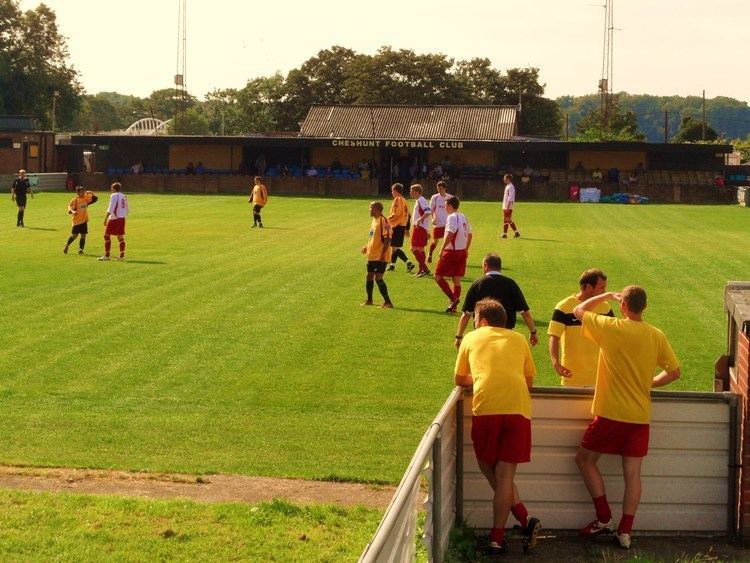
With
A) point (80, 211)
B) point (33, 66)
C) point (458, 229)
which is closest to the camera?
point (458, 229)

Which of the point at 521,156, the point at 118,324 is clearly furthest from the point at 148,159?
the point at 118,324

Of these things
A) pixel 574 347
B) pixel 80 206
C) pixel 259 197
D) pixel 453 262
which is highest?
pixel 259 197

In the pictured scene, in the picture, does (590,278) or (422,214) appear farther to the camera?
(422,214)

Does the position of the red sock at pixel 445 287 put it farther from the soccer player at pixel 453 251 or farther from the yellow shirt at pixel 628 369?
the yellow shirt at pixel 628 369

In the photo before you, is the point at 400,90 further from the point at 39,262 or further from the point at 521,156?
the point at 39,262

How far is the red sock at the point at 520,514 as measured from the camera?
7.95m

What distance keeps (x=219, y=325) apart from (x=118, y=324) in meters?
1.46

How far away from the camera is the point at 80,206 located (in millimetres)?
26406

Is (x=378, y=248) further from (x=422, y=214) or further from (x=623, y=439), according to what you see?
(x=623, y=439)

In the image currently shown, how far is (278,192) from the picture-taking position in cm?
5981

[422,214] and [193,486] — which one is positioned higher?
[422,214]

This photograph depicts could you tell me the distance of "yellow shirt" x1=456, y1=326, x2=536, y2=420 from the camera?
25.7ft

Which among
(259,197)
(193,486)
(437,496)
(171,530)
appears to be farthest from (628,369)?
(259,197)

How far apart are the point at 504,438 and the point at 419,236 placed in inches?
597
